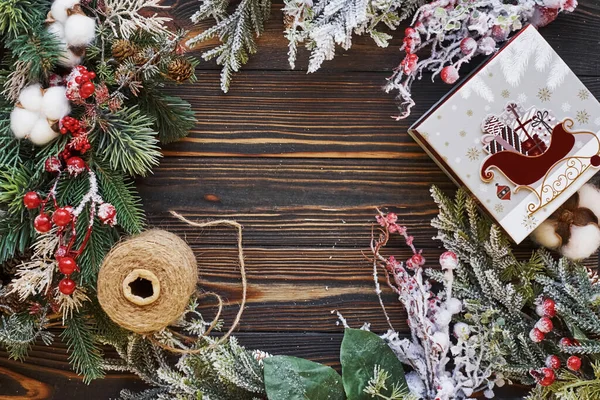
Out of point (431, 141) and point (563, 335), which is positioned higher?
point (431, 141)

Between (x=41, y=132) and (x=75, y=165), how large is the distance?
0.08m

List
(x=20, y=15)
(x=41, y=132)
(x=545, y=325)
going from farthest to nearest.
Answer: (x=545, y=325)
(x=41, y=132)
(x=20, y=15)

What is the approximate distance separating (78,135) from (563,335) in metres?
1.07

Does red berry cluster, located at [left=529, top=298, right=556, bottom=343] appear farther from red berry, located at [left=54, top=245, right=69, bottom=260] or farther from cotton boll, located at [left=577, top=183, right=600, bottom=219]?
red berry, located at [left=54, top=245, right=69, bottom=260]

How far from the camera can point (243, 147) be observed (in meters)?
1.28

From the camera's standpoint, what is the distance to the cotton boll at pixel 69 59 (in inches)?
41.4

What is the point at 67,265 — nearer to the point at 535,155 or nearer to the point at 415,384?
the point at 415,384

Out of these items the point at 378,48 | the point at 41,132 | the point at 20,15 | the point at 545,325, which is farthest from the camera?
the point at 378,48

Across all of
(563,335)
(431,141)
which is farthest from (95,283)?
(563,335)

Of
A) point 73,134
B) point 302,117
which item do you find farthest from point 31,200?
point 302,117

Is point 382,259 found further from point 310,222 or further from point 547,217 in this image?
point 547,217

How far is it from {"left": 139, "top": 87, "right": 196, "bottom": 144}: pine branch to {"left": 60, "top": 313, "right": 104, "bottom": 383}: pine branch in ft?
1.40

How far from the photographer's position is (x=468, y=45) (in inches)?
46.6

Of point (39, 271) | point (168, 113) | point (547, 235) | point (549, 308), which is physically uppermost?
point (168, 113)
